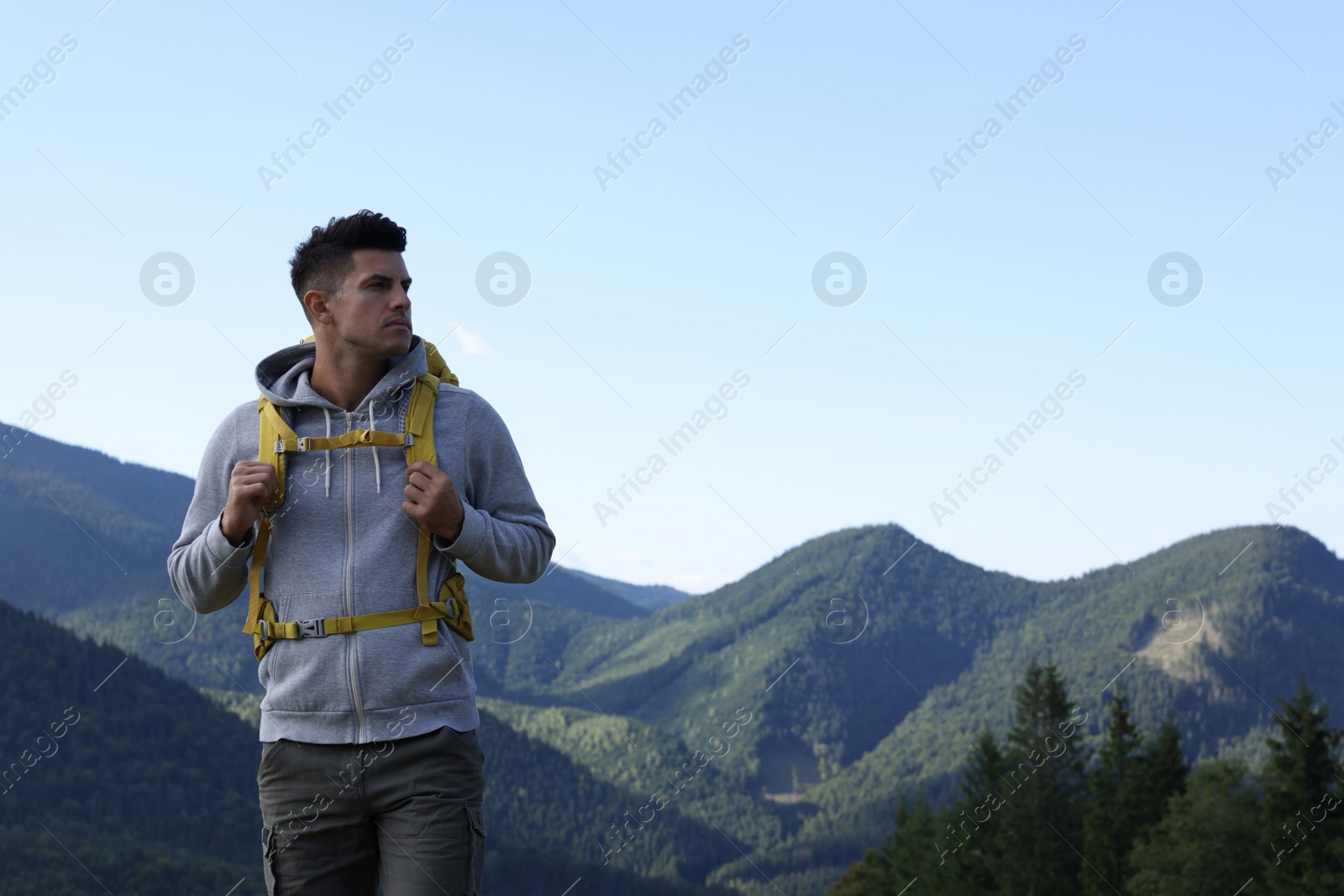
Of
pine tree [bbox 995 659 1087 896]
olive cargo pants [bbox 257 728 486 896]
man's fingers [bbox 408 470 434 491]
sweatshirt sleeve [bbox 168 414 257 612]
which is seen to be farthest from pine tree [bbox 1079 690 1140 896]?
man's fingers [bbox 408 470 434 491]

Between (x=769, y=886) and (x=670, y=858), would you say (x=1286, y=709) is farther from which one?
(x=670, y=858)

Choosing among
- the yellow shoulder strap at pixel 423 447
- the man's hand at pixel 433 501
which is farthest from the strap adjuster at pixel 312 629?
the man's hand at pixel 433 501

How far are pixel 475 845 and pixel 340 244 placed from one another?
1958 millimetres

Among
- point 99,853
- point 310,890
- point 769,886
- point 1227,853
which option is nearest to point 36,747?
point 99,853

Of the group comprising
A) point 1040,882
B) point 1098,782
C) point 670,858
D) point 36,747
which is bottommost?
point 36,747

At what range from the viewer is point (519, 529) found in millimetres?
3924

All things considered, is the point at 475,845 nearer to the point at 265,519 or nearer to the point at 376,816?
the point at 376,816

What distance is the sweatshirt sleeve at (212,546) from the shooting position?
3.84 m

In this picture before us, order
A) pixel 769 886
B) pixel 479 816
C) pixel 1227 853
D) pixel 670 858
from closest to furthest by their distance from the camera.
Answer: pixel 479 816, pixel 1227 853, pixel 769 886, pixel 670 858

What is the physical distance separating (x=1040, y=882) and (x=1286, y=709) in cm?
1496

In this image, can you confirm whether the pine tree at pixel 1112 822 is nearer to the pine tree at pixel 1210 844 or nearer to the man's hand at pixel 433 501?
the pine tree at pixel 1210 844

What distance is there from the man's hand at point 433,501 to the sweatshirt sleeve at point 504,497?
177mm

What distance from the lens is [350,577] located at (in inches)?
147

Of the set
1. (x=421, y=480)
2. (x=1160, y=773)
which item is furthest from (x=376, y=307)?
(x=1160, y=773)
